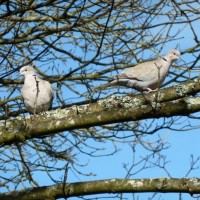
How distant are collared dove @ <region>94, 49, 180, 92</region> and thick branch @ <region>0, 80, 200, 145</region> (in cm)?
292

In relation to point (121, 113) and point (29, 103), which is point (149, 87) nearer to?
point (29, 103)

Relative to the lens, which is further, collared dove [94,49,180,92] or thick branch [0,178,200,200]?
collared dove [94,49,180,92]

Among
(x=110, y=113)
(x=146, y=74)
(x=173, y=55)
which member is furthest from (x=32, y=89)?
(x=110, y=113)

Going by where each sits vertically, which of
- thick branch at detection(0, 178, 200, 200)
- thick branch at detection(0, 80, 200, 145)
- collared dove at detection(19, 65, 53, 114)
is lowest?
thick branch at detection(0, 178, 200, 200)

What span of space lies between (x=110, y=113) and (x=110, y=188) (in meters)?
0.60

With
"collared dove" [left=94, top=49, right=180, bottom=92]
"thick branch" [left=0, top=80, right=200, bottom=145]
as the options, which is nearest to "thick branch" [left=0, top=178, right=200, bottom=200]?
"thick branch" [left=0, top=80, right=200, bottom=145]

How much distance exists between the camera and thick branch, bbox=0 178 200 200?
334 cm

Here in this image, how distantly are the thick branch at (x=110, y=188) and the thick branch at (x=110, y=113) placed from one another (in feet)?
1.59

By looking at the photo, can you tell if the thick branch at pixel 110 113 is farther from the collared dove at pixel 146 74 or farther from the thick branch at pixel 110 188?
the collared dove at pixel 146 74

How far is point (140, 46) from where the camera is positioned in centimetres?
655

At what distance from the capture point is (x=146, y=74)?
267 inches

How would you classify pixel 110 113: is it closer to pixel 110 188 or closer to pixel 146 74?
pixel 110 188

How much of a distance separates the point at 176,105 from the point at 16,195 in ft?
4.65

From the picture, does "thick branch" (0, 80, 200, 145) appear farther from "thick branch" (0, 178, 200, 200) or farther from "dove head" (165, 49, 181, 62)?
"dove head" (165, 49, 181, 62)
